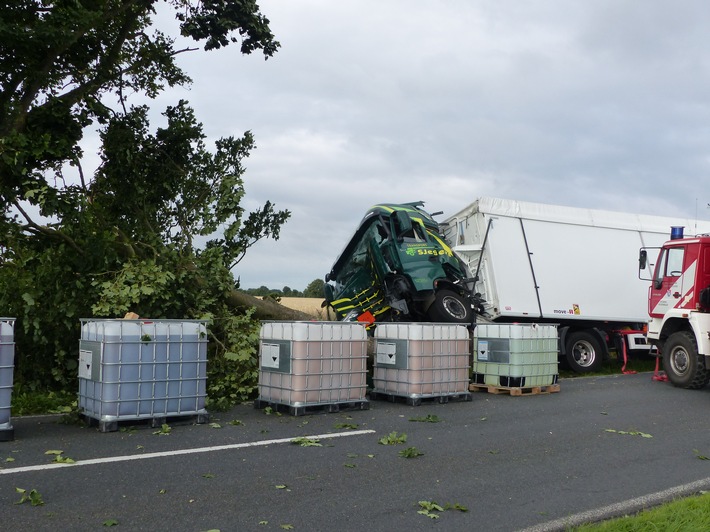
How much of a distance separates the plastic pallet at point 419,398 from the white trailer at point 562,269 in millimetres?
4094

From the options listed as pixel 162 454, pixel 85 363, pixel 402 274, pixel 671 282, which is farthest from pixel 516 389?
pixel 85 363

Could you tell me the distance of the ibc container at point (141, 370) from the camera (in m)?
8.12

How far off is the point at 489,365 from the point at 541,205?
5.32m

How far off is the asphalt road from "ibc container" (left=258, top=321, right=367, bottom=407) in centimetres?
35

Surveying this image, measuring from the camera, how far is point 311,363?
964cm

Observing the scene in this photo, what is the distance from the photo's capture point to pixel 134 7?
12.7m

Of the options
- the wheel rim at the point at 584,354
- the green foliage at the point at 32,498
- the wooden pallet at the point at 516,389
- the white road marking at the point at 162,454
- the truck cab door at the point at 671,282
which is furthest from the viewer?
the wheel rim at the point at 584,354

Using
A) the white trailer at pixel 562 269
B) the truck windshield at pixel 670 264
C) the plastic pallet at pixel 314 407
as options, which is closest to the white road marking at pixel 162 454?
the plastic pallet at pixel 314 407

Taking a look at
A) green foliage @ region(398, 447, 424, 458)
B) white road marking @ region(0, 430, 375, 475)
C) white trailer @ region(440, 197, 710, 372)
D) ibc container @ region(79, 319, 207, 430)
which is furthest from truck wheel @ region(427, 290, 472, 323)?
green foliage @ region(398, 447, 424, 458)

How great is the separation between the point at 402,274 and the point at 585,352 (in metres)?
5.64

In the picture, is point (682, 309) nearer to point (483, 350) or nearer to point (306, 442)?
point (483, 350)

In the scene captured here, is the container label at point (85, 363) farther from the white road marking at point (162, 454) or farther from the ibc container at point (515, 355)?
the ibc container at point (515, 355)

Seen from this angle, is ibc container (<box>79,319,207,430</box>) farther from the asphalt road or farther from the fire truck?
the fire truck

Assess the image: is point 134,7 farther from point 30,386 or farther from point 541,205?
point 541,205
